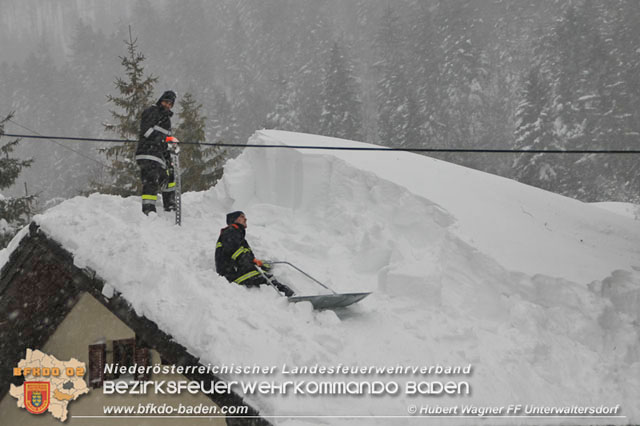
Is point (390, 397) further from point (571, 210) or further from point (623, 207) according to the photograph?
point (623, 207)

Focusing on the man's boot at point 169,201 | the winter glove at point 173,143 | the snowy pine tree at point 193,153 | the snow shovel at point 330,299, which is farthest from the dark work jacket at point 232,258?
the snowy pine tree at point 193,153

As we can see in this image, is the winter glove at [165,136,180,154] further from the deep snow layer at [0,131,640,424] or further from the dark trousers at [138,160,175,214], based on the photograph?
the deep snow layer at [0,131,640,424]

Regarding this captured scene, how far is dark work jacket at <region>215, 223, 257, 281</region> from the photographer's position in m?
5.30

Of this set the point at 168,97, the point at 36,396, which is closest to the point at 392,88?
the point at 168,97

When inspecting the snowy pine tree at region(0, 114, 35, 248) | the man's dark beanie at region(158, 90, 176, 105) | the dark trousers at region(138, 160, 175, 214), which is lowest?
the snowy pine tree at region(0, 114, 35, 248)

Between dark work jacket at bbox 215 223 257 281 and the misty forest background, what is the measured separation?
396 centimetres

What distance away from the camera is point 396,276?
599 cm

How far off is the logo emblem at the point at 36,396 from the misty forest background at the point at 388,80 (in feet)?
20.3

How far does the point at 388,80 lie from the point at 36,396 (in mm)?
34684

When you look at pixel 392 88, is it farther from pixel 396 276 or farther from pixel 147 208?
pixel 396 276

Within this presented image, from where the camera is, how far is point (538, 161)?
23.4m

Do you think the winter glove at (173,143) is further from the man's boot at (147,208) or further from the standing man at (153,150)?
the man's boot at (147,208)

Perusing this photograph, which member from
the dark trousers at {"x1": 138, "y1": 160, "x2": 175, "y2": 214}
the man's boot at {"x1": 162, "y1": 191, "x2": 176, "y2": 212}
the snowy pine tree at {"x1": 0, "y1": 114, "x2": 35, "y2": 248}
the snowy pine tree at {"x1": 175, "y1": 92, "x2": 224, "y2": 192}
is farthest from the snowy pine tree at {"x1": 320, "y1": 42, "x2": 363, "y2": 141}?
the dark trousers at {"x1": 138, "y1": 160, "x2": 175, "y2": 214}

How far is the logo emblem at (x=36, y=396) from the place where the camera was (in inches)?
188
